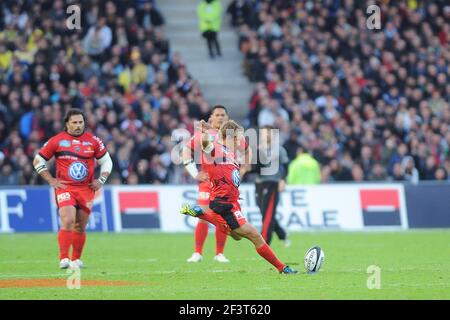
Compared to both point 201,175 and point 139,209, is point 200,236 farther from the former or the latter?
point 139,209

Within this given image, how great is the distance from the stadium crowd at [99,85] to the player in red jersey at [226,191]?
12779 mm

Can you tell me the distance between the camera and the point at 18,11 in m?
32.2

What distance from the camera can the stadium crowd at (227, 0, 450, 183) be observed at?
30375 mm

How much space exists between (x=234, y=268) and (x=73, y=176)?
109 inches

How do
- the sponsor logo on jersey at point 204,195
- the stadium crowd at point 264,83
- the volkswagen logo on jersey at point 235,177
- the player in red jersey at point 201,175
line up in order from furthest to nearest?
1. the stadium crowd at point 264,83
2. the sponsor logo on jersey at point 204,195
3. the player in red jersey at point 201,175
4. the volkswagen logo on jersey at point 235,177

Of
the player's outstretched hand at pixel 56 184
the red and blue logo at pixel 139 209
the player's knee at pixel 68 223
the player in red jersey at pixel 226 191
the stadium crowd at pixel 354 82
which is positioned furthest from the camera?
the stadium crowd at pixel 354 82

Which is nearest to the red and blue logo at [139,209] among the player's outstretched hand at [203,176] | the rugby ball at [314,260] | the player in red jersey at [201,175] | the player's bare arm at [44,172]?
the player in red jersey at [201,175]

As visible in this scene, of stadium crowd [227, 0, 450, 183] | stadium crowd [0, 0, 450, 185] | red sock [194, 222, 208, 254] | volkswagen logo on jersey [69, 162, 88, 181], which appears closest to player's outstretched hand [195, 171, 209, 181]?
red sock [194, 222, 208, 254]

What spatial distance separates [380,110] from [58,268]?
55.9ft

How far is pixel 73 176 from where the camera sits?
1694cm

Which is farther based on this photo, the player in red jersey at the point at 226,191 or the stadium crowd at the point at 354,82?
the stadium crowd at the point at 354,82

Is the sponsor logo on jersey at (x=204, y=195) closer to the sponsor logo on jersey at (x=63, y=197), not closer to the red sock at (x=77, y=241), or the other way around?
the red sock at (x=77, y=241)

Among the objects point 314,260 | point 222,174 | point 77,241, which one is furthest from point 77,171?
point 314,260

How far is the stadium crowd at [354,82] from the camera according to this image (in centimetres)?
3038
